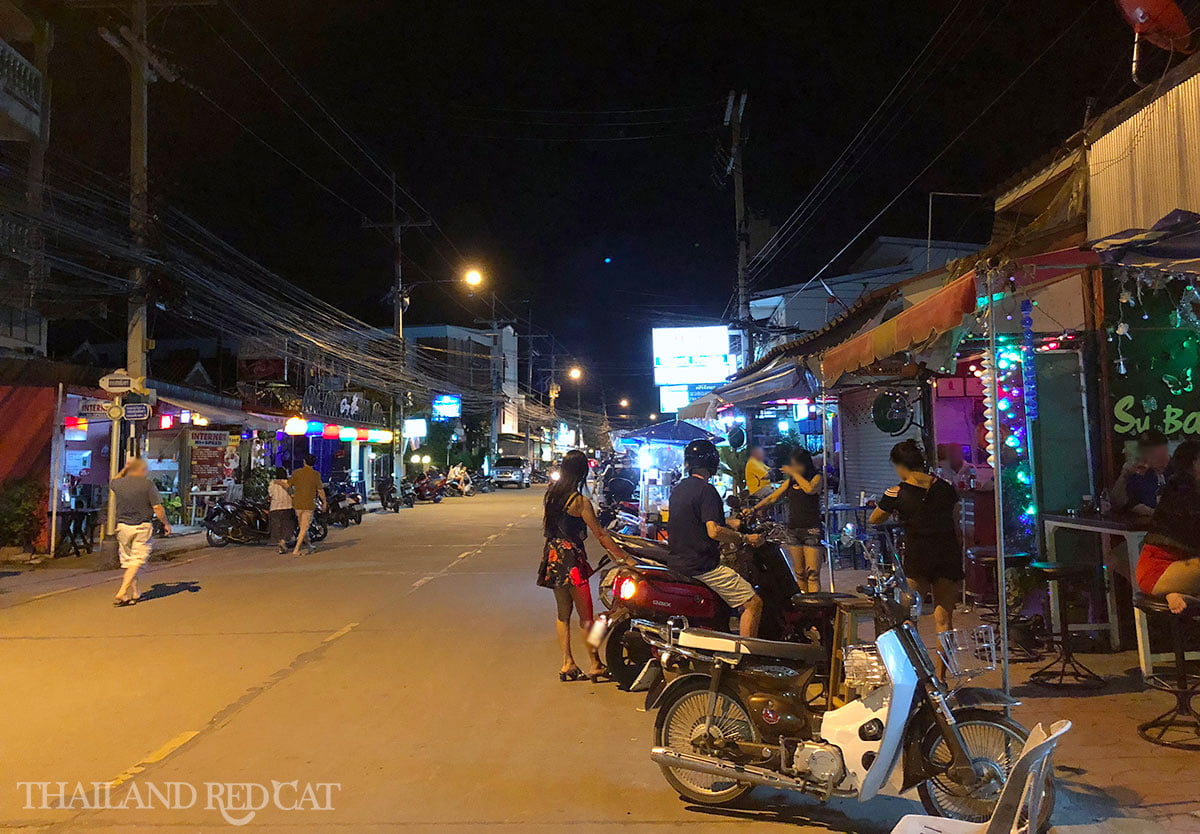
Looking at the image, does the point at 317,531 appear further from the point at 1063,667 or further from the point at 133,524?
the point at 1063,667

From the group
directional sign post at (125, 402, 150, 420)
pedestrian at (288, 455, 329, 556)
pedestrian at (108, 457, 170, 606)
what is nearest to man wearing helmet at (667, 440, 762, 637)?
pedestrian at (108, 457, 170, 606)

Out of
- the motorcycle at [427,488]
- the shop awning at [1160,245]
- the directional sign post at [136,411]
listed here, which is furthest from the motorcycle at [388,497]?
the shop awning at [1160,245]

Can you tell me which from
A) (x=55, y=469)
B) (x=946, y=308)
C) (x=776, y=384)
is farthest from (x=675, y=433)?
(x=55, y=469)

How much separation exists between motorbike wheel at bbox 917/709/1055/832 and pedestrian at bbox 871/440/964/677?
166cm

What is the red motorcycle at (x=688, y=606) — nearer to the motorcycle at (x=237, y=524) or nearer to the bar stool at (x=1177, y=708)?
the bar stool at (x=1177, y=708)

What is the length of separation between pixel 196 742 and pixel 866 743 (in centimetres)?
412

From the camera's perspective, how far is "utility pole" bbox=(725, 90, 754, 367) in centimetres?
2197

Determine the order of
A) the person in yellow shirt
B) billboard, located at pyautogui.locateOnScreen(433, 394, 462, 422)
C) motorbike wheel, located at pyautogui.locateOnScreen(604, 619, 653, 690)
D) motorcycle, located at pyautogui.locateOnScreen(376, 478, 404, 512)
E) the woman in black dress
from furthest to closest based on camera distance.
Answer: billboard, located at pyautogui.locateOnScreen(433, 394, 462, 422)
motorcycle, located at pyautogui.locateOnScreen(376, 478, 404, 512)
the person in yellow shirt
motorbike wheel, located at pyautogui.locateOnScreen(604, 619, 653, 690)
the woman in black dress

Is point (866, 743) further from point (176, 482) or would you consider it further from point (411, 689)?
point (176, 482)

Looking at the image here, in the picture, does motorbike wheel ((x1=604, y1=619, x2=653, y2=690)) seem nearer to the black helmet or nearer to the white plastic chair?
the black helmet

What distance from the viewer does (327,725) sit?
17.5 ft

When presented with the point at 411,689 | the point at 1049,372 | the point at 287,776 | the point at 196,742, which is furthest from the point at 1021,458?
the point at 196,742

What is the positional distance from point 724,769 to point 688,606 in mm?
1869

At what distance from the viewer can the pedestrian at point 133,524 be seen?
383 inches
